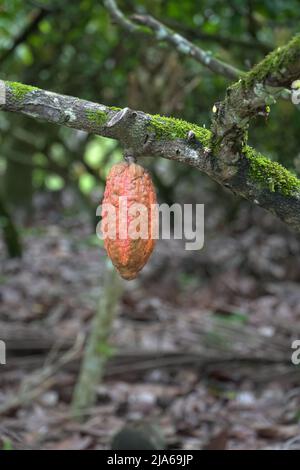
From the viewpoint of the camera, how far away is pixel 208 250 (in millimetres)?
5574

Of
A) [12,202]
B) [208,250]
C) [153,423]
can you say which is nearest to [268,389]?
[153,423]

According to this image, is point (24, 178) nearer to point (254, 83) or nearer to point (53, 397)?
point (53, 397)

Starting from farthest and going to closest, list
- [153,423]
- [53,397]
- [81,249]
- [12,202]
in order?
[12,202]
[81,249]
[53,397]
[153,423]

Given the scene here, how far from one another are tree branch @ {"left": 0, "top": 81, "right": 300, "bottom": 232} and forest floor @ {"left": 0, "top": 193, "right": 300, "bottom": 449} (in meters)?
1.30

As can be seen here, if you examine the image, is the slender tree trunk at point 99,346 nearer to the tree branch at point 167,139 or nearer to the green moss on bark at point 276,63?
the tree branch at point 167,139

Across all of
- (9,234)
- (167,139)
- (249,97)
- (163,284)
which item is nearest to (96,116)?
(167,139)

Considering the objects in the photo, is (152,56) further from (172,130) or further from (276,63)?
(276,63)

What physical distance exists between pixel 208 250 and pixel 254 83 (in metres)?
4.33

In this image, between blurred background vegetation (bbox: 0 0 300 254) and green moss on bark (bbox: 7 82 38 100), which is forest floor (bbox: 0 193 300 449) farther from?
green moss on bark (bbox: 7 82 38 100)

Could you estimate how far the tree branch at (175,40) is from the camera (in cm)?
244
